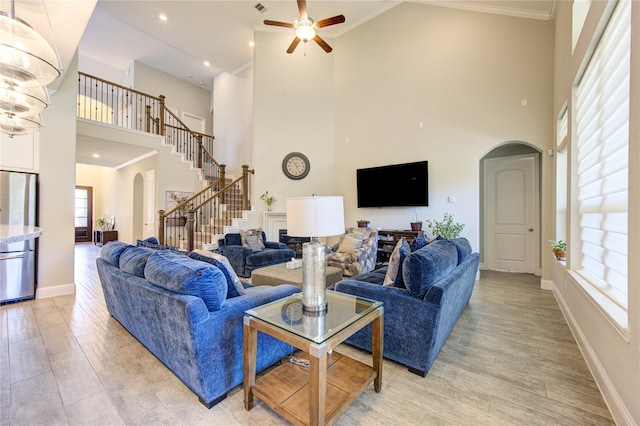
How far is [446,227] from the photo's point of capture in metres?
4.93

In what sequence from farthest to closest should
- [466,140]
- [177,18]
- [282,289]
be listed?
[177,18]
[466,140]
[282,289]

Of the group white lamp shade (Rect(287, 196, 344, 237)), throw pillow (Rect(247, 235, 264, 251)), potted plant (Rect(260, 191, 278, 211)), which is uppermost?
potted plant (Rect(260, 191, 278, 211))

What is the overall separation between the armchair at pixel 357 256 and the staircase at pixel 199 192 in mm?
2678

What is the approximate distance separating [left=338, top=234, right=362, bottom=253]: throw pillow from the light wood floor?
2.01 m

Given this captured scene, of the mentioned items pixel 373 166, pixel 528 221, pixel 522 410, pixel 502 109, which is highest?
pixel 502 109

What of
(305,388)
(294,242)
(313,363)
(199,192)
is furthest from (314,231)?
(199,192)

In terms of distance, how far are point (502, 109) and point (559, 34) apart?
1131 millimetres

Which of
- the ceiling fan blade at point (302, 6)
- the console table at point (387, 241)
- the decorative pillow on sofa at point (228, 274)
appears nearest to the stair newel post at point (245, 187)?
the console table at point (387, 241)

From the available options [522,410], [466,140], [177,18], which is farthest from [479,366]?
[177,18]

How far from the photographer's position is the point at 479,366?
82.7 inches

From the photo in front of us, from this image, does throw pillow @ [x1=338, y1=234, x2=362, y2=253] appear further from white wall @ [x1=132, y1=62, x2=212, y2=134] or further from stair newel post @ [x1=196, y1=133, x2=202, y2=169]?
white wall @ [x1=132, y1=62, x2=212, y2=134]

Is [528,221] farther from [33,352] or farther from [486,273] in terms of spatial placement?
[33,352]

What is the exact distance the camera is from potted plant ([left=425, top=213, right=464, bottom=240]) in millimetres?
4887

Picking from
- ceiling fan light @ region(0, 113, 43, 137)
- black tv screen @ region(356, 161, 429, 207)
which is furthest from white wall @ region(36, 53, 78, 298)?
black tv screen @ region(356, 161, 429, 207)
